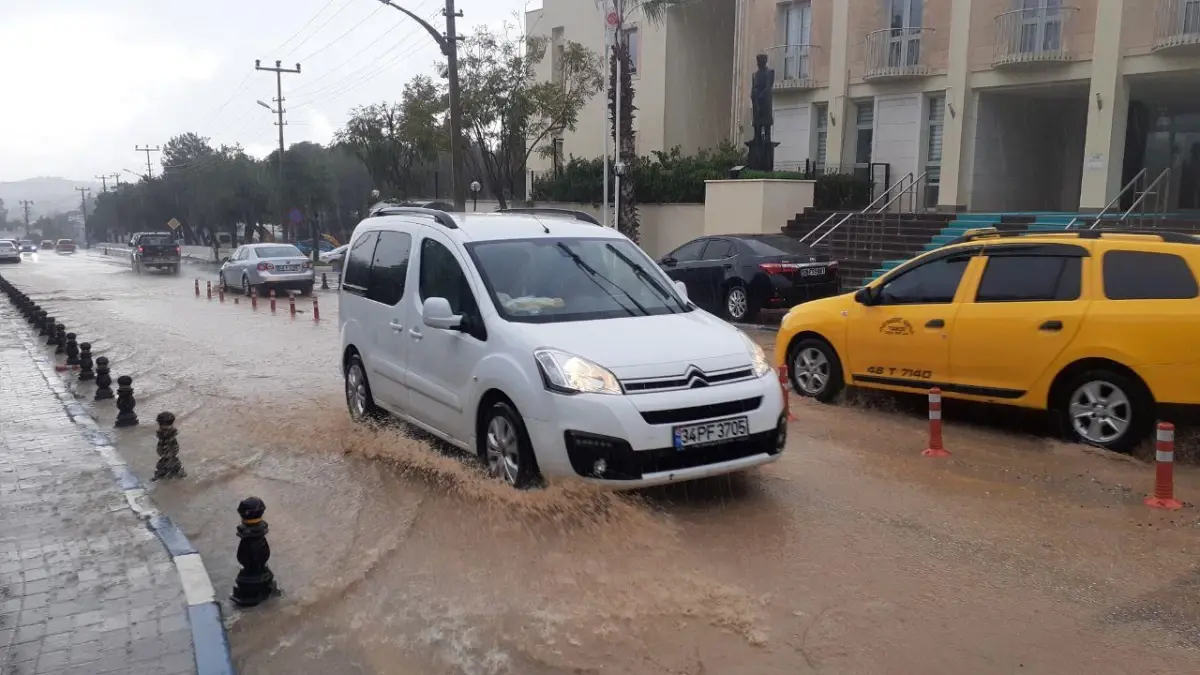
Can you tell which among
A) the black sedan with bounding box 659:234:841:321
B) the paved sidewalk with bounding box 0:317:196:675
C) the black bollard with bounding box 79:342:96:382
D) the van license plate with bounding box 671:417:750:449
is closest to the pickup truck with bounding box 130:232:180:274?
the black sedan with bounding box 659:234:841:321

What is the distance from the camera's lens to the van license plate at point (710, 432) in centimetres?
560

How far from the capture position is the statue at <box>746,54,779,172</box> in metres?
25.2

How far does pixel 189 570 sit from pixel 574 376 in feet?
7.79

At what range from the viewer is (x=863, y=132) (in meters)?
26.8

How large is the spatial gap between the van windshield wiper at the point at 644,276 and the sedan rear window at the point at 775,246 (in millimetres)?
9251

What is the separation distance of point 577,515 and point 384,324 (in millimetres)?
2904

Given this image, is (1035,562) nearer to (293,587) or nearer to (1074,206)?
(293,587)

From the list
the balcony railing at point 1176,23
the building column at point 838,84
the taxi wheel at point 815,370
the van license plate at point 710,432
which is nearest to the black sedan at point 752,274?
the taxi wheel at point 815,370

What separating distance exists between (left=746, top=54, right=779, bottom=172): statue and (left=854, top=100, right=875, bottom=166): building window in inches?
109

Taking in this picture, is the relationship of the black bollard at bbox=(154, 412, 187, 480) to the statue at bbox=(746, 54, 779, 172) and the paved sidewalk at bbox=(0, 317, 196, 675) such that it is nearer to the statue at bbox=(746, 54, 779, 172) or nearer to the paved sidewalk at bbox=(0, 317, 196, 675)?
the paved sidewalk at bbox=(0, 317, 196, 675)

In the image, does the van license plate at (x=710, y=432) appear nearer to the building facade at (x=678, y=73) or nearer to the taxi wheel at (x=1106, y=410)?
the taxi wheel at (x=1106, y=410)

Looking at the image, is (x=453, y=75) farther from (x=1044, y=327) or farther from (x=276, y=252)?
(x=1044, y=327)

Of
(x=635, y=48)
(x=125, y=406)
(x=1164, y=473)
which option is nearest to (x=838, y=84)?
(x=635, y=48)

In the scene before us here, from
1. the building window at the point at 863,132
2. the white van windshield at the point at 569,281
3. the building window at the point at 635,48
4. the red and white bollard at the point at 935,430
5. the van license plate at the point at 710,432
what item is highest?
the building window at the point at 635,48
